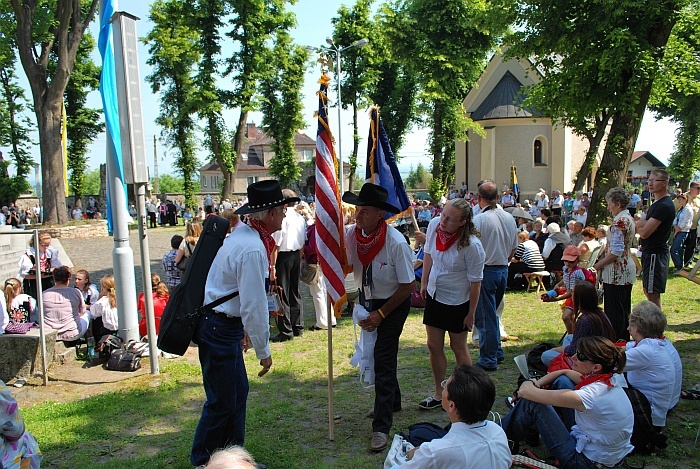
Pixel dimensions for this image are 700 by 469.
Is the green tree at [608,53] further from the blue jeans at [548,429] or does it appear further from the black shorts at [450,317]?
the blue jeans at [548,429]

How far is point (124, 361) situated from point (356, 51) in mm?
40772

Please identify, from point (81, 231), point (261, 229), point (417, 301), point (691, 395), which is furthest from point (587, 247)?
point (81, 231)

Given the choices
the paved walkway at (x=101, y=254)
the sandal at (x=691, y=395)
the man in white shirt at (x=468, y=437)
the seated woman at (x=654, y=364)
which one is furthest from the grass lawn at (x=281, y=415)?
the paved walkway at (x=101, y=254)

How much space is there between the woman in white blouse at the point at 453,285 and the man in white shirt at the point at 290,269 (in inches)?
129

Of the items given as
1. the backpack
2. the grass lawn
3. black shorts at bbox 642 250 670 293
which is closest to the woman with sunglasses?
the grass lawn

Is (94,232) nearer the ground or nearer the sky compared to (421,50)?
nearer the ground

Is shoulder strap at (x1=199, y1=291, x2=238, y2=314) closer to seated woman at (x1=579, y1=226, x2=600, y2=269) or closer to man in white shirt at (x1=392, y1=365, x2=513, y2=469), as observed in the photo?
man in white shirt at (x1=392, y1=365, x2=513, y2=469)

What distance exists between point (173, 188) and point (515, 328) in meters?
118

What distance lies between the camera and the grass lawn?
4.54 metres

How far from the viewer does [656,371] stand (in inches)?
179

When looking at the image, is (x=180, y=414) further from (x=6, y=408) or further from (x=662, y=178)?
(x=662, y=178)

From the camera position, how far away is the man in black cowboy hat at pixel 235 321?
3732mm

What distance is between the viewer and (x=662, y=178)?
6.69m

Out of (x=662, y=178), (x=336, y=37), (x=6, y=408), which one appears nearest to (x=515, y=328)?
(x=662, y=178)
